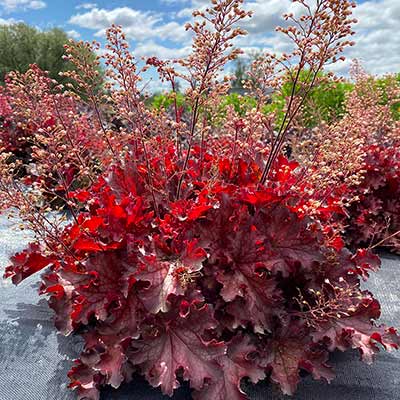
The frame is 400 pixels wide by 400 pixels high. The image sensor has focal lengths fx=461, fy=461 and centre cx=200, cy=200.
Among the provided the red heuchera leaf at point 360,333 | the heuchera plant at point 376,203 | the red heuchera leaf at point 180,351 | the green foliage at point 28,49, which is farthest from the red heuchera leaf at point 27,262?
the green foliage at point 28,49

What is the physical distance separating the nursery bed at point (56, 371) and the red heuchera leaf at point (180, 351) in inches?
8.9

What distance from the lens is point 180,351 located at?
184 cm

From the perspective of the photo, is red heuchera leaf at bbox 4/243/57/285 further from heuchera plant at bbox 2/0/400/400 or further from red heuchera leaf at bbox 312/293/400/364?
red heuchera leaf at bbox 312/293/400/364

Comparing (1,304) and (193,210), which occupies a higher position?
(193,210)

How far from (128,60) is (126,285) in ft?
3.06

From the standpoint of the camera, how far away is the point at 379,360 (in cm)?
221

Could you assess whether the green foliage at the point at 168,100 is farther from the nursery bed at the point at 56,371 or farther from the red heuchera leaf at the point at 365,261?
the red heuchera leaf at the point at 365,261

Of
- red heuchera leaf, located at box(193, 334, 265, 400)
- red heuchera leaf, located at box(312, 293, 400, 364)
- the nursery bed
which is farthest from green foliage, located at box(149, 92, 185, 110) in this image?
red heuchera leaf, located at box(312, 293, 400, 364)

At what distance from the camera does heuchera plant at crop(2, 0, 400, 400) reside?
6.01 ft

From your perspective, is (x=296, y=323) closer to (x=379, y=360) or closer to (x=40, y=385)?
(x=379, y=360)

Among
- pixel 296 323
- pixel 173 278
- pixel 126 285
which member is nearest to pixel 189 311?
pixel 173 278

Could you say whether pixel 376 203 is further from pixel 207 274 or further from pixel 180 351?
pixel 180 351

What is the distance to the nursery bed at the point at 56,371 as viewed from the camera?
6.45ft

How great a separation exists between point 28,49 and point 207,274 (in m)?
21.3
